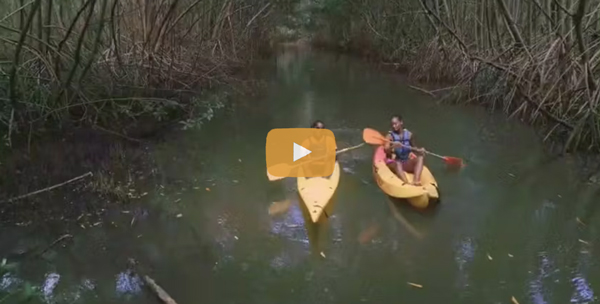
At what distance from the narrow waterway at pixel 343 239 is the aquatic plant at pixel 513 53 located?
2.01ft

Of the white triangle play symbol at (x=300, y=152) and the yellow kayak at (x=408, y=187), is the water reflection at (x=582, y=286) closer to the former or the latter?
the yellow kayak at (x=408, y=187)

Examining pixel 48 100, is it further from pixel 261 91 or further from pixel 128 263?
pixel 261 91

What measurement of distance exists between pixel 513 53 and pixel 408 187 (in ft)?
14.1

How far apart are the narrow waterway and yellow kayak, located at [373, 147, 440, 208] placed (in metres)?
0.12

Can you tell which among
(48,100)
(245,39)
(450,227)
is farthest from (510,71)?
(245,39)

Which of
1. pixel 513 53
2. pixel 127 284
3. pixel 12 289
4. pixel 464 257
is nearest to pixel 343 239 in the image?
pixel 464 257

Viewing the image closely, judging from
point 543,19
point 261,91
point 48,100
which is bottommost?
point 261,91

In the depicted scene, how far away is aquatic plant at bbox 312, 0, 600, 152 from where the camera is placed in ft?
22.1

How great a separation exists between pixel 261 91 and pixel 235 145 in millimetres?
5061

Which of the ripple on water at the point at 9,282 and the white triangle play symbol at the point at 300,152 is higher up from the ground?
the ripple on water at the point at 9,282

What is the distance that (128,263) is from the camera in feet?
14.0

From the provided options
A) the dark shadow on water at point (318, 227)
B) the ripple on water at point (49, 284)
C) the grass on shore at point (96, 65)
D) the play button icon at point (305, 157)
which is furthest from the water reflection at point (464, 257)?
the grass on shore at point (96, 65)

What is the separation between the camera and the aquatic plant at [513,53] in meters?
6.75

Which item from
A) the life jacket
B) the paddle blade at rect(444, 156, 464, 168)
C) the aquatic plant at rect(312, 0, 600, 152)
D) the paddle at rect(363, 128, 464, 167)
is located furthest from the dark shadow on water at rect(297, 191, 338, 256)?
the aquatic plant at rect(312, 0, 600, 152)
